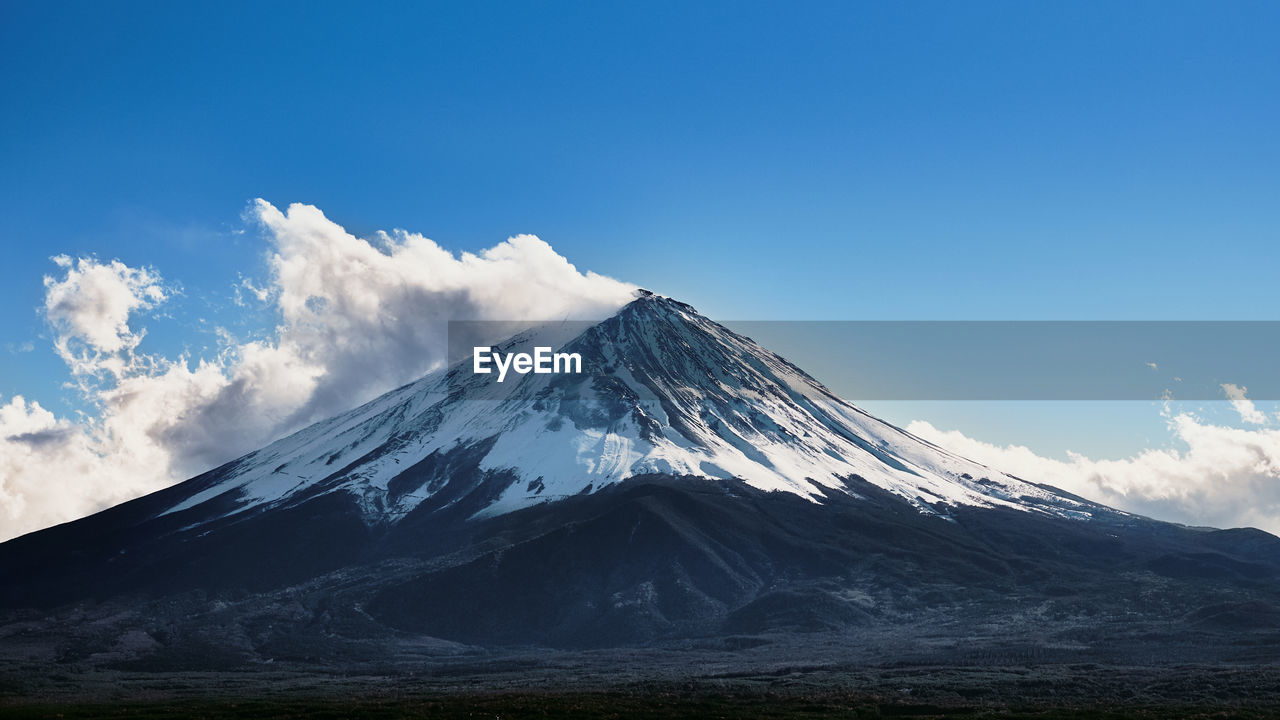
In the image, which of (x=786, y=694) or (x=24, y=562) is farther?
(x=24, y=562)

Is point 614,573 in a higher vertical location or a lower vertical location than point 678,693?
higher

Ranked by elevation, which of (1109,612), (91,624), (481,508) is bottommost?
(1109,612)

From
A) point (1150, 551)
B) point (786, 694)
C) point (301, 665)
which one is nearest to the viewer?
point (786, 694)

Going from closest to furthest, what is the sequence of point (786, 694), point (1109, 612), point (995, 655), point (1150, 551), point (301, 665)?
point (786, 694)
point (995, 655)
point (301, 665)
point (1109, 612)
point (1150, 551)

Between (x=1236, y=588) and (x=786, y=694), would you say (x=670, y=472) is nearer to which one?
(x=1236, y=588)

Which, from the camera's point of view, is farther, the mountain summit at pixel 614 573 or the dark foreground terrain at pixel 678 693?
the mountain summit at pixel 614 573

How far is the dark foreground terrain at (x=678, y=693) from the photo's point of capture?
60688mm

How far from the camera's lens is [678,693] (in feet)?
235

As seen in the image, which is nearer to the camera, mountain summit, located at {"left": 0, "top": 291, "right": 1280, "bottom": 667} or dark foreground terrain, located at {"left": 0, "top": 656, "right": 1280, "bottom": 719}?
dark foreground terrain, located at {"left": 0, "top": 656, "right": 1280, "bottom": 719}

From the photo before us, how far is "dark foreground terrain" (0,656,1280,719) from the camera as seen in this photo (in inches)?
2389

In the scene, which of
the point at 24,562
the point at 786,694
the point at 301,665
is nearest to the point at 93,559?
the point at 24,562

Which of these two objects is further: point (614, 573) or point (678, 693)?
point (614, 573)

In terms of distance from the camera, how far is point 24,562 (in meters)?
178

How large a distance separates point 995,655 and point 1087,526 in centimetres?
11310
